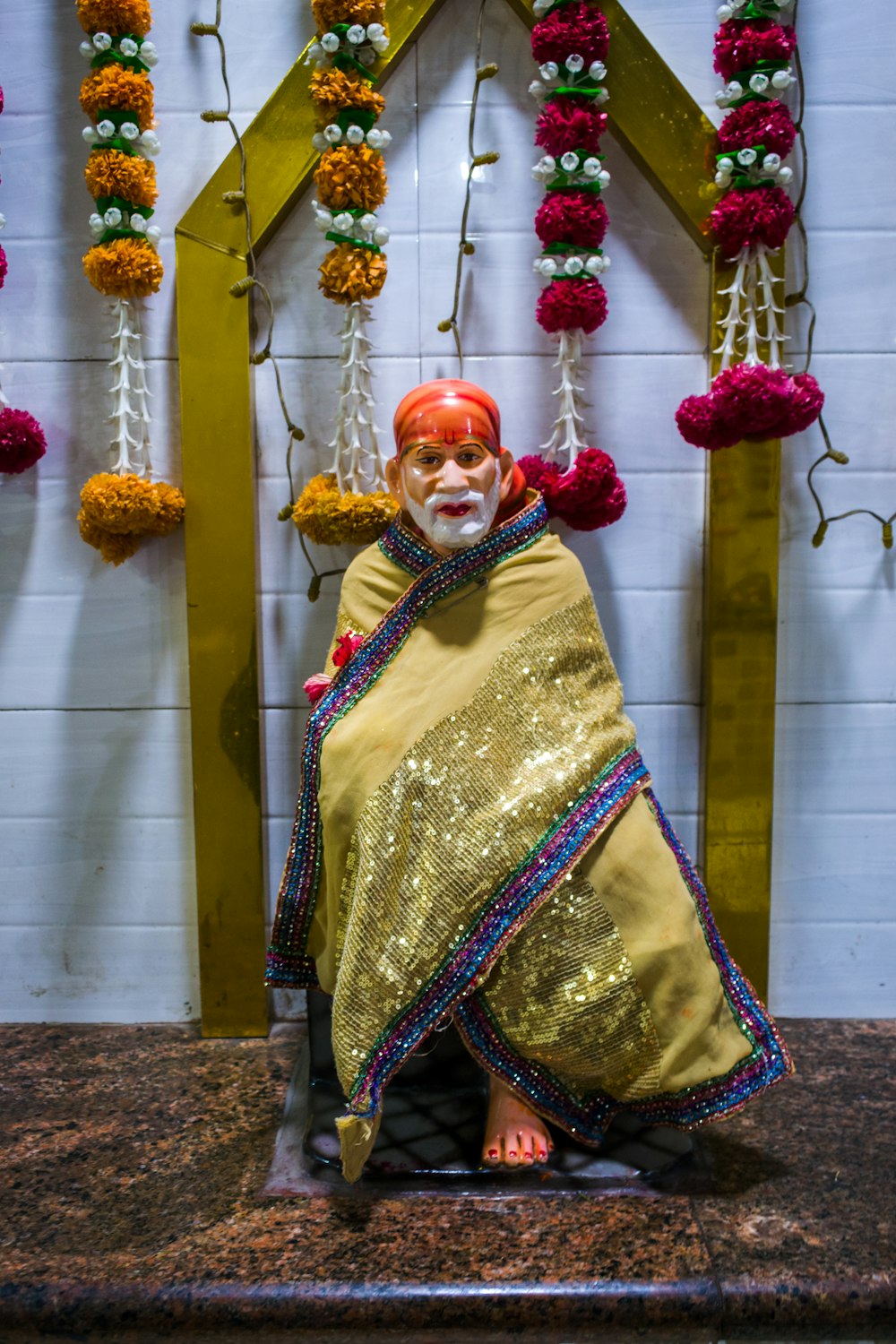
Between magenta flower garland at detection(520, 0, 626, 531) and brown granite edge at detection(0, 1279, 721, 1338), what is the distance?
4.09ft

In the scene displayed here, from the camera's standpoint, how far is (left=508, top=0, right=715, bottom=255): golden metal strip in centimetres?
199

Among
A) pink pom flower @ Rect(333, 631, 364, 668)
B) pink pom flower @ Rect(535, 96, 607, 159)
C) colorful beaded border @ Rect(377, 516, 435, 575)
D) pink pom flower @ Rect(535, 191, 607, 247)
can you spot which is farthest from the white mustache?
pink pom flower @ Rect(535, 96, 607, 159)

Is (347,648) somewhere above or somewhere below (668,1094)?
above

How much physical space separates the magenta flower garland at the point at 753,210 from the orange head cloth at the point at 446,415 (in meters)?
0.42

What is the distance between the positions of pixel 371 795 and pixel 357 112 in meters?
1.21

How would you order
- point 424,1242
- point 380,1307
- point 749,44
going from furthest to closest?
point 749,44
point 424,1242
point 380,1307

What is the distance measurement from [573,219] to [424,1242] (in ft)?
5.52

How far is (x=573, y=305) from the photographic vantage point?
1909 mm

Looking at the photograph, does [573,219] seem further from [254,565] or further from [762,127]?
[254,565]

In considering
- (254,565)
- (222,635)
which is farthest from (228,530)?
(222,635)

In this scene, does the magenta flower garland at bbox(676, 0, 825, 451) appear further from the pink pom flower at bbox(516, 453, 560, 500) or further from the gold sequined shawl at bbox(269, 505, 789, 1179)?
the gold sequined shawl at bbox(269, 505, 789, 1179)

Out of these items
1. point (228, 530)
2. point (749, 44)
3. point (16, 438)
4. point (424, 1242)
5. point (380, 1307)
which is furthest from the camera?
point (228, 530)

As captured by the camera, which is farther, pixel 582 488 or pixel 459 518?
pixel 582 488

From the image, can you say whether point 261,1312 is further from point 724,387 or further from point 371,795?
point 724,387
